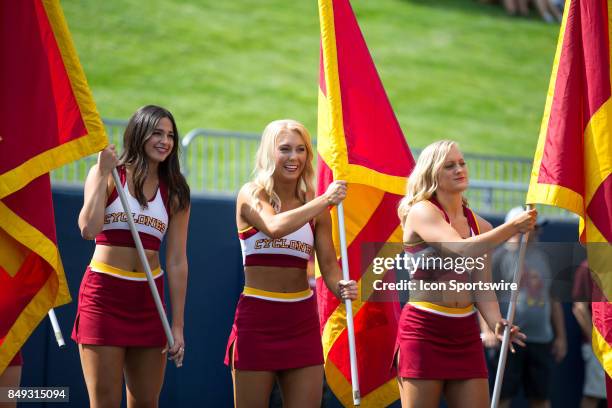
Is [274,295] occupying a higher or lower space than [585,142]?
lower

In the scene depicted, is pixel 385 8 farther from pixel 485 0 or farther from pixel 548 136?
pixel 548 136

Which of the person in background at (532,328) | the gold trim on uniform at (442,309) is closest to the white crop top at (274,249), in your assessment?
the gold trim on uniform at (442,309)

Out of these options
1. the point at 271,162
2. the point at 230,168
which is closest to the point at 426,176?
the point at 271,162

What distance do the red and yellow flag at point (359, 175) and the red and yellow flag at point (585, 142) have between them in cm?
100

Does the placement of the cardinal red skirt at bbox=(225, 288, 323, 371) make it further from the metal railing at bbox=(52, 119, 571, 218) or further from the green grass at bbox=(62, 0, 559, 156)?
the green grass at bbox=(62, 0, 559, 156)

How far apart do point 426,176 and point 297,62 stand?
16.1 meters

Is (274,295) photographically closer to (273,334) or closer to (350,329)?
(273,334)

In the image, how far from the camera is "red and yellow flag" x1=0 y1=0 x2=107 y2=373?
5.21 metres

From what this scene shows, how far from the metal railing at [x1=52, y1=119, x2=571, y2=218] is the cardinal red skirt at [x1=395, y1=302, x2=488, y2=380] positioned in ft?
11.6

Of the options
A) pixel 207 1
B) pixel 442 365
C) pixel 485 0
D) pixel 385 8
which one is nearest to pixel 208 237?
pixel 442 365

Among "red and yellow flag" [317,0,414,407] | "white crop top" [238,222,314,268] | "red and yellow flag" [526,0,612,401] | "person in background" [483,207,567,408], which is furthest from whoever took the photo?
"person in background" [483,207,567,408]

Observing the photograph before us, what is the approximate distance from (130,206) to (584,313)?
5.57m

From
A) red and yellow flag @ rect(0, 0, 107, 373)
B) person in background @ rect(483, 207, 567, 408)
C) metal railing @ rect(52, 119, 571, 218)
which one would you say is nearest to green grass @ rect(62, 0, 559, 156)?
metal railing @ rect(52, 119, 571, 218)

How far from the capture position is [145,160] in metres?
5.39
